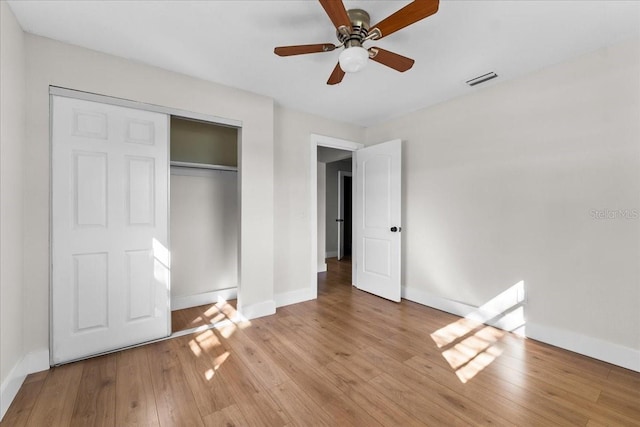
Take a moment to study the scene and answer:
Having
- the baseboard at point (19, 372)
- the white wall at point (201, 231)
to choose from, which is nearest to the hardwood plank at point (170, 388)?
the baseboard at point (19, 372)

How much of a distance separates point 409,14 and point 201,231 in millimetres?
3078

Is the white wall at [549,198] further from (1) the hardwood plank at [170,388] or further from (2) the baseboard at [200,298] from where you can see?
(1) the hardwood plank at [170,388]

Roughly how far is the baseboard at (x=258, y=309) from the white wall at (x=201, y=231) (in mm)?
777

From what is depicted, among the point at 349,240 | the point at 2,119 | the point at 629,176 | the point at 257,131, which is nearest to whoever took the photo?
the point at 2,119

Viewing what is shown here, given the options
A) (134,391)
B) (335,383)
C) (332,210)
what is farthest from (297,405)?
(332,210)

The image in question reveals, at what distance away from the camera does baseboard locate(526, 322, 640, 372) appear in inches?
79.7

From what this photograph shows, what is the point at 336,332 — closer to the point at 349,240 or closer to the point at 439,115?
the point at 439,115

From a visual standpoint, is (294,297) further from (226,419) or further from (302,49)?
(302,49)

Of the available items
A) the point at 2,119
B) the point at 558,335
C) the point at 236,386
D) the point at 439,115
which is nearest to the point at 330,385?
the point at 236,386

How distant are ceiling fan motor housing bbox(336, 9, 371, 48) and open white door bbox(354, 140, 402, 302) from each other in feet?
6.20

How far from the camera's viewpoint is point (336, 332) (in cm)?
266

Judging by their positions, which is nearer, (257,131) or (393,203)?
(257,131)

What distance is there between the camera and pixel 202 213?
11.2 feet

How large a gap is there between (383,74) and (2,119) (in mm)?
2839
